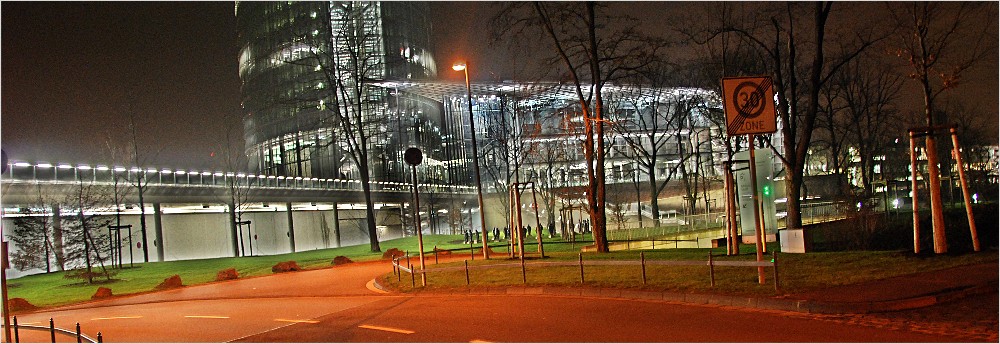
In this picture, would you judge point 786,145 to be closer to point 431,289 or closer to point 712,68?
point 712,68

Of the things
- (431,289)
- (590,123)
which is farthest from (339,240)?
(431,289)

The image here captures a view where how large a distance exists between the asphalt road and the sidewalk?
1.38 feet

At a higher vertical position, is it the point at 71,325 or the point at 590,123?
the point at 590,123

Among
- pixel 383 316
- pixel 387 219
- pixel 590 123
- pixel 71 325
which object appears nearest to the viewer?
pixel 383 316

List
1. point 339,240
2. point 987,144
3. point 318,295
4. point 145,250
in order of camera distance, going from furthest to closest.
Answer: point 339,240
point 987,144
point 145,250
point 318,295

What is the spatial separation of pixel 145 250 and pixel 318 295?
29.2 meters

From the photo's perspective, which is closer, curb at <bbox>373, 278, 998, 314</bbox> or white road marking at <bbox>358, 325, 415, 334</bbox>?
curb at <bbox>373, 278, 998, 314</bbox>

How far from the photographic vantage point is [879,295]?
13.6 metres

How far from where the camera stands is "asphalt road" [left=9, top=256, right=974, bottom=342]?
452 inches

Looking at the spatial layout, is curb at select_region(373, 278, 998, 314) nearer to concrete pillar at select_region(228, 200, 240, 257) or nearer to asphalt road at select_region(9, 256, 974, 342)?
asphalt road at select_region(9, 256, 974, 342)

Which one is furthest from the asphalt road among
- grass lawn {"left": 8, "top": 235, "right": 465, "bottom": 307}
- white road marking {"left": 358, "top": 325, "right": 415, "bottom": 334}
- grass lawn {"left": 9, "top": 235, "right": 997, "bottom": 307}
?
grass lawn {"left": 8, "top": 235, "right": 465, "bottom": 307}

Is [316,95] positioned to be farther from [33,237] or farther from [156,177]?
[33,237]

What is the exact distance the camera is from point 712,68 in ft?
130

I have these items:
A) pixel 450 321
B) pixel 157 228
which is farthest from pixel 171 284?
pixel 157 228
